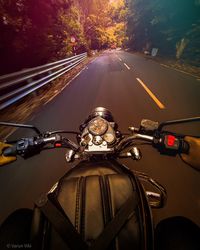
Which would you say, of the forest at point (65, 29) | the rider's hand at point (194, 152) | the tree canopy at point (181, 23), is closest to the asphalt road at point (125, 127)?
the rider's hand at point (194, 152)

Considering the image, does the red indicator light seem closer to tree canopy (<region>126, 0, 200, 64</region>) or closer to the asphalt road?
the asphalt road

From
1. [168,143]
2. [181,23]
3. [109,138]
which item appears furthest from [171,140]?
[181,23]

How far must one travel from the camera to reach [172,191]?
2.89m

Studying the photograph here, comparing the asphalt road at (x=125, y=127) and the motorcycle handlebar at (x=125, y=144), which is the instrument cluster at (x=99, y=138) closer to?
the motorcycle handlebar at (x=125, y=144)

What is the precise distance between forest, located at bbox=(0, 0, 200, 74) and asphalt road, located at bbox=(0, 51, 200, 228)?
4371 millimetres

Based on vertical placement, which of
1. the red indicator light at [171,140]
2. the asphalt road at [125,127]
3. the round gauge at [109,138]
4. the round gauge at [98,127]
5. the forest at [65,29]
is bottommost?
the asphalt road at [125,127]

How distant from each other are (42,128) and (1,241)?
4.01m

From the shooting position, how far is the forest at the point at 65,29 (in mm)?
10076

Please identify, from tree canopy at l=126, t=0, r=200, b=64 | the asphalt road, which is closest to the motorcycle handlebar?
the asphalt road

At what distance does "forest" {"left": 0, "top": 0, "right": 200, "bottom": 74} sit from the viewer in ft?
33.1

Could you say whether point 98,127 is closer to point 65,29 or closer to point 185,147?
point 185,147

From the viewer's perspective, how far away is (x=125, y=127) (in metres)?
4.96

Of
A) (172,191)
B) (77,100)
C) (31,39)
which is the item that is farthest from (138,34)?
(172,191)

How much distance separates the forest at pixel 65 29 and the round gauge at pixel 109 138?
9.47 metres
